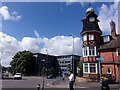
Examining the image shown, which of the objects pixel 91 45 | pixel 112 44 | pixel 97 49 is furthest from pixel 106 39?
pixel 91 45

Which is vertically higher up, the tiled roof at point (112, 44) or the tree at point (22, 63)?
the tiled roof at point (112, 44)

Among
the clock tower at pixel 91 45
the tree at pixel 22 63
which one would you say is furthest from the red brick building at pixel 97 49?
the tree at pixel 22 63

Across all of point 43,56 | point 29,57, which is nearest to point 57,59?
point 43,56

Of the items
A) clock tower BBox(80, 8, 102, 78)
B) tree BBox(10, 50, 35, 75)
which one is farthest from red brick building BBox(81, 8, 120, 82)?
tree BBox(10, 50, 35, 75)

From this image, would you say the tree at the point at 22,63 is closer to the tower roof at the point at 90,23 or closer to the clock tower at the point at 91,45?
the clock tower at the point at 91,45

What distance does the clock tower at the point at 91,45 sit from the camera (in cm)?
2569

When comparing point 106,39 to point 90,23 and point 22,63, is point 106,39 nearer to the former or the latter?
point 90,23

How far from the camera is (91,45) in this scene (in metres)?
26.2

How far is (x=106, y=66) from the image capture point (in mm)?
A: 24344

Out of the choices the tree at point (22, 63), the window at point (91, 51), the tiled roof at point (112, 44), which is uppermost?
the tiled roof at point (112, 44)

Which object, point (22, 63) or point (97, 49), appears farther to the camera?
point (22, 63)

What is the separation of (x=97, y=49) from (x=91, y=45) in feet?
4.41

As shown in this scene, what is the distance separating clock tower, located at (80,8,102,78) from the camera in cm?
2569

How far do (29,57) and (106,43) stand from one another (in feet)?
159
